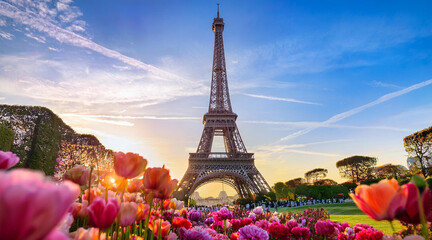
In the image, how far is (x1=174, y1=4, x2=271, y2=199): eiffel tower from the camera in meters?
28.8

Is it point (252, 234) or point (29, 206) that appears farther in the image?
point (252, 234)

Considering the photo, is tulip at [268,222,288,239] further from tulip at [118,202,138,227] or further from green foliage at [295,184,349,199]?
green foliage at [295,184,349,199]

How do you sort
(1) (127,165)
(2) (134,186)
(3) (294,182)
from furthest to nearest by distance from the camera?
1. (3) (294,182)
2. (2) (134,186)
3. (1) (127,165)

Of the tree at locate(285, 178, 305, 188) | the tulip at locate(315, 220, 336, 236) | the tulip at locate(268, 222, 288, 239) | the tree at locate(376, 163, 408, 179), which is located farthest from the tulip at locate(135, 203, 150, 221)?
the tree at locate(285, 178, 305, 188)

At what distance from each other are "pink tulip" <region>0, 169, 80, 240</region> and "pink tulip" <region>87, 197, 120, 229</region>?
58 cm

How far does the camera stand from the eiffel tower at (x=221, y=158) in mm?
28750

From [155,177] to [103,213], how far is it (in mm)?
555

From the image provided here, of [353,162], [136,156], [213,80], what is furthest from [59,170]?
[353,162]

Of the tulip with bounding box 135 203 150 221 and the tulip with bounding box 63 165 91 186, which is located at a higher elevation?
the tulip with bounding box 63 165 91 186

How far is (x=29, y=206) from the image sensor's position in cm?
44

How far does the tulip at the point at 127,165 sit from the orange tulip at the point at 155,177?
0.22 feet

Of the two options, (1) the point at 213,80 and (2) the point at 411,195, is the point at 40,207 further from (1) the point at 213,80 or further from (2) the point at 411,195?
(1) the point at 213,80

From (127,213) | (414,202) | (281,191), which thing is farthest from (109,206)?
(281,191)

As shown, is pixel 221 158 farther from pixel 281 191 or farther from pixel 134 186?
pixel 134 186
